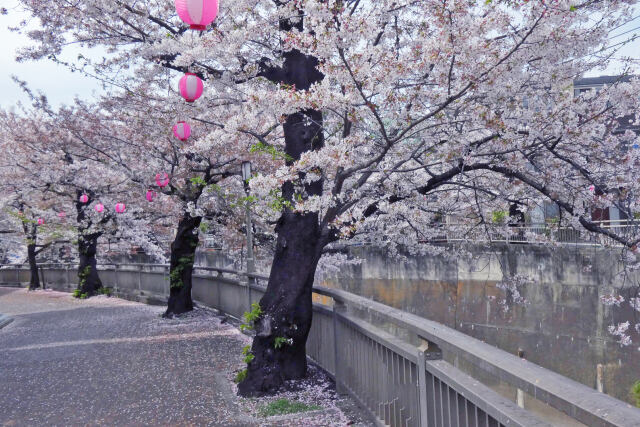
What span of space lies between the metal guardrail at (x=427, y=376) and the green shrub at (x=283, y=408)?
0.48 m

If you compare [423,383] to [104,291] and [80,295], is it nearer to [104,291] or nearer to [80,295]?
[104,291]

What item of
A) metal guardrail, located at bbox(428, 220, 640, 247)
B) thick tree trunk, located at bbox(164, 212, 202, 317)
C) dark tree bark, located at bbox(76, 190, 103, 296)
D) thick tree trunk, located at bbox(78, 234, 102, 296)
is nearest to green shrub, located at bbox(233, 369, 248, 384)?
metal guardrail, located at bbox(428, 220, 640, 247)

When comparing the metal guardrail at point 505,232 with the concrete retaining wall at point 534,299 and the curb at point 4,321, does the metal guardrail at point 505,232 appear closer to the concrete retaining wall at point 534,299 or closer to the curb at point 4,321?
the concrete retaining wall at point 534,299

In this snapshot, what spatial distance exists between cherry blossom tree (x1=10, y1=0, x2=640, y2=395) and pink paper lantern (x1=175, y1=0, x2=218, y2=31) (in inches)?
36.1

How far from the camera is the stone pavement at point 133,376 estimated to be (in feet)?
23.1

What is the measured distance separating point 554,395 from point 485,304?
91.5ft

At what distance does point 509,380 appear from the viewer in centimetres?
287

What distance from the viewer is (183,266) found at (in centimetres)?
1650

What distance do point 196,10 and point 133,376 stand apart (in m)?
5.63

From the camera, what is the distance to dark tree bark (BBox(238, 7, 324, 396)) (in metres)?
7.68

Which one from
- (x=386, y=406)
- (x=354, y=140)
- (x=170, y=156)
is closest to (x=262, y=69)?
(x=354, y=140)

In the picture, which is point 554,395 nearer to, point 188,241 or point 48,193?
point 188,241

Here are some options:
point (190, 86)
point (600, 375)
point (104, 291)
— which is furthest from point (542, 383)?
point (104, 291)

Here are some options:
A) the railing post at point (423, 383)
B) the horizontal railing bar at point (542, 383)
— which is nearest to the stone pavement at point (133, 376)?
the railing post at point (423, 383)
